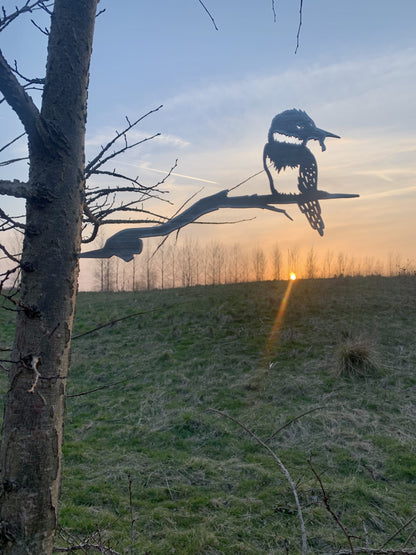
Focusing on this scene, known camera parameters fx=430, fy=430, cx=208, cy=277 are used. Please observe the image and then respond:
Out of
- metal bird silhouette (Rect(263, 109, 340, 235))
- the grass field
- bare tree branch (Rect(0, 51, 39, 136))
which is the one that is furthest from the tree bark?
metal bird silhouette (Rect(263, 109, 340, 235))

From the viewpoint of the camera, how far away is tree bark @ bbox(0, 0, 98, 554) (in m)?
1.50

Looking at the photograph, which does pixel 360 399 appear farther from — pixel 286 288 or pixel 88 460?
pixel 286 288

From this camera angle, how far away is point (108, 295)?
1884 cm

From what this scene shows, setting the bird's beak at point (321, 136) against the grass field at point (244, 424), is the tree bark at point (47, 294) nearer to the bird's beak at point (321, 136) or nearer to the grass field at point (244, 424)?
the grass field at point (244, 424)

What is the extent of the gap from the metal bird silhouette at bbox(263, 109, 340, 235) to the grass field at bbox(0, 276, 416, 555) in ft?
2.74

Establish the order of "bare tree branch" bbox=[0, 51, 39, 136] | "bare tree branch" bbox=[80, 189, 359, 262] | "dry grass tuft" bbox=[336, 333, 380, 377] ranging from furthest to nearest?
1. "dry grass tuft" bbox=[336, 333, 380, 377]
2. "bare tree branch" bbox=[80, 189, 359, 262]
3. "bare tree branch" bbox=[0, 51, 39, 136]

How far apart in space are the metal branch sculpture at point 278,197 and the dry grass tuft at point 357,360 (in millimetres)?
7445

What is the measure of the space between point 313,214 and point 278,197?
0.19 m

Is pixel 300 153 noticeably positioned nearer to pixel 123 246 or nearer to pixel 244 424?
pixel 123 246

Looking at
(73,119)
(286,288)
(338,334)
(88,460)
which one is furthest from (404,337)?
(73,119)

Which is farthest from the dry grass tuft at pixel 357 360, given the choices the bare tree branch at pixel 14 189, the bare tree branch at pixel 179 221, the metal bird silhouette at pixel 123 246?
the bare tree branch at pixel 14 189

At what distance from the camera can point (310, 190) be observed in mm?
2061

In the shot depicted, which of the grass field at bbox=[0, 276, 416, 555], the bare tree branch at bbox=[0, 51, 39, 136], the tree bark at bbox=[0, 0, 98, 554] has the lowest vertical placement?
the grass field at bbox=[0, 276, 416, 555]

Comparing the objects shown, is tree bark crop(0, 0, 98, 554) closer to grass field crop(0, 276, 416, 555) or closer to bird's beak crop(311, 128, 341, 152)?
grass field crop(0, 276, 416, 555)
